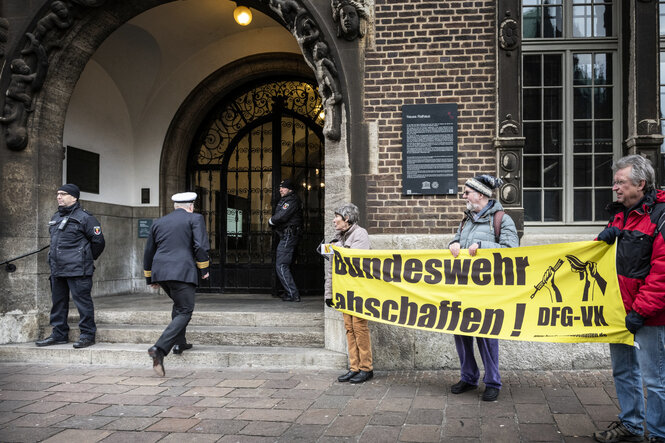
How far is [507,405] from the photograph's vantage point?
507 centimetres

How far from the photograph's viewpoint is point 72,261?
23.6 feet

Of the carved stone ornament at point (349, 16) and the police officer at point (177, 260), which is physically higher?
the carved stone ornament at point (349, 16)

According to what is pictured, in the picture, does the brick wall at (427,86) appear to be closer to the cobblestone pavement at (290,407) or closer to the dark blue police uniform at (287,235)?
the cobblestone pavement at (290,407)

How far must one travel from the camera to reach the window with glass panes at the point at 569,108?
701 centimetres

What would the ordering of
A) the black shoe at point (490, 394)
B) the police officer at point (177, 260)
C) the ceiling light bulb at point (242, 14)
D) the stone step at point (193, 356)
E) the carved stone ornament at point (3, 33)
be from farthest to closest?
the ceiling light bulb at point (242, 14) → the carved stone ornament at point (3, 33) → the stone step at point (193, 356) → the police officer at point (177, 260) → the black shoe at point (490, 394)

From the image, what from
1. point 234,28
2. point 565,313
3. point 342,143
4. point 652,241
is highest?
point 234,28

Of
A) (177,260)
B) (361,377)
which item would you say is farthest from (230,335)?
Result: (361,377)

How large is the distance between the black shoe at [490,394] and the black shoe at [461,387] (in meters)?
0.28

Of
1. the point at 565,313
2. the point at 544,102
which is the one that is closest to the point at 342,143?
the point at 544,102

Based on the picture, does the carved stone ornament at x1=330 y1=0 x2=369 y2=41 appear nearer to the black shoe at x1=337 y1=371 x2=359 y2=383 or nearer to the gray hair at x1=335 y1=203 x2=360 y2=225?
the gray hair at x1=335 y1=203 x2=360 y2=225

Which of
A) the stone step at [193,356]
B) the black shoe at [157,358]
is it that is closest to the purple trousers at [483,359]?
the stone step at [193,356]

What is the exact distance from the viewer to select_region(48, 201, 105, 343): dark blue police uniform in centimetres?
721

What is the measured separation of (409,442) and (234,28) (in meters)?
8.38

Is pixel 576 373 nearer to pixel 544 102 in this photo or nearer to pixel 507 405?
pixel 507 405
